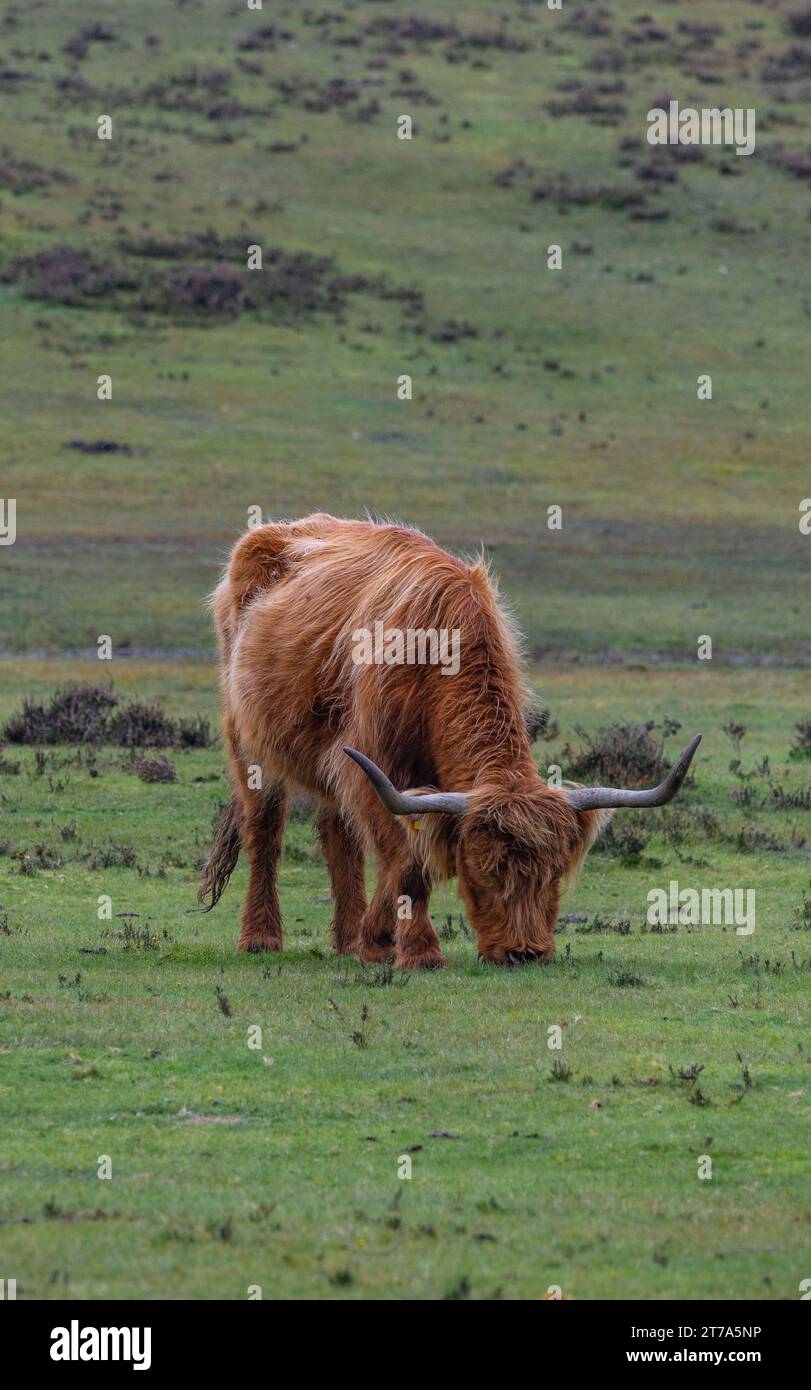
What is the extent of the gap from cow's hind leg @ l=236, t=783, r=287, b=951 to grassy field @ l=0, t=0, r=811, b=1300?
Result: 1.38 ft

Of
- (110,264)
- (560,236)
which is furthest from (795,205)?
(110,264)

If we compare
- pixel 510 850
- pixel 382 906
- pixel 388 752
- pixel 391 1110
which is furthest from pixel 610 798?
pixel 391 1110

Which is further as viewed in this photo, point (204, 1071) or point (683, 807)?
point (683, 807)

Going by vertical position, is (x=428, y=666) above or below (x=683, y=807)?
above

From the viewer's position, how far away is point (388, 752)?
10.7 meters

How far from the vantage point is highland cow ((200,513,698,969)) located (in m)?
9.91

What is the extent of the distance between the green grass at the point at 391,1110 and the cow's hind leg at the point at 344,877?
0.83ft

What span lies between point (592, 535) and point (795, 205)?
22601 mm

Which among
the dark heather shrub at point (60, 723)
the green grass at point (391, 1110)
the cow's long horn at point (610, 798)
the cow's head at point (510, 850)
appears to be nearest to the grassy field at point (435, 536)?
the green grass at point (391, 1110)

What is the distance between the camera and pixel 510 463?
120ft

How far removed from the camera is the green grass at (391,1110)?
20.6ft

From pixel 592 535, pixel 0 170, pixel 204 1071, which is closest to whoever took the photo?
pixel 204 1071

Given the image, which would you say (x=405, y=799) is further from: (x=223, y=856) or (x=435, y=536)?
(x=435, y=536)
